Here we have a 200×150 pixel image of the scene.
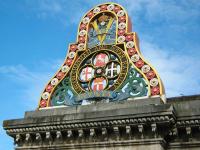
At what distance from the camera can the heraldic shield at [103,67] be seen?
22344 millimetres

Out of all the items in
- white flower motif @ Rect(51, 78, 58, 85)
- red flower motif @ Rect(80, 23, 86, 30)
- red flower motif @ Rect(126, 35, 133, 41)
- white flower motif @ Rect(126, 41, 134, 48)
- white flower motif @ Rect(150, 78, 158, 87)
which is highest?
red flower motif @ Rect(80, 23, 86, 30)

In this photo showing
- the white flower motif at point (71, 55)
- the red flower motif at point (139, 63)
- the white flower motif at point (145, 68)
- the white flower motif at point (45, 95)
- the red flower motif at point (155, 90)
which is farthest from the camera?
the white flower motif at point (71, 55)

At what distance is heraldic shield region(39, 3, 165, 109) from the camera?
22344mm

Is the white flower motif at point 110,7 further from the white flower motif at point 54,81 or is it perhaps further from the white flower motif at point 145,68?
the white flower motif at point 54,81

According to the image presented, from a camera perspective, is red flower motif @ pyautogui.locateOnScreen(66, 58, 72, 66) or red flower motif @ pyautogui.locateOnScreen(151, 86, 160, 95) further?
red flower motif @ pyautogui.locateOnScreen(66, 58, 72, 66)

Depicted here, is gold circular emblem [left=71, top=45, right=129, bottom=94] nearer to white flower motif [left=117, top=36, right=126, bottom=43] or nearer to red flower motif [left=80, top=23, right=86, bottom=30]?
white flower motif [left=117, top=36, right=126, bottom=43]

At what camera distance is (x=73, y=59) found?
993 inches

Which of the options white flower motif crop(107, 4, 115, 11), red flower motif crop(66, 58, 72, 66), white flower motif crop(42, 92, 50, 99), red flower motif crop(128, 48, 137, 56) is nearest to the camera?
red flower motif crop(128, 48, 137, 56)

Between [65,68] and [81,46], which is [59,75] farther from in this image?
[81,46]

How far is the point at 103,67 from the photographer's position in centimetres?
2405

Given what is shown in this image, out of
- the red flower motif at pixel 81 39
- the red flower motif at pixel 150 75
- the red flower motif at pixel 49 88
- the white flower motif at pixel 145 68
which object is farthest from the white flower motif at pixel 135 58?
the red flower motif at pixel 49 88

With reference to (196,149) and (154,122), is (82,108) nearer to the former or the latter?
(154,122)

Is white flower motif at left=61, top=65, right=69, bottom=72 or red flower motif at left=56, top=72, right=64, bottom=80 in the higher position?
white flower motif at left=61, top=65, right=69, bottom=72

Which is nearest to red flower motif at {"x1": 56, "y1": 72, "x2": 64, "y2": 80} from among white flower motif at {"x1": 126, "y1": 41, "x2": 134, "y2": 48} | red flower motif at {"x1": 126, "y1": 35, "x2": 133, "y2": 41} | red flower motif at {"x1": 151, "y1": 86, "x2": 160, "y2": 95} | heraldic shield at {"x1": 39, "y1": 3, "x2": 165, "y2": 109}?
heraldic shield at {"x1": 39, "y1": 3, "x2": 165, "y2": 109}
